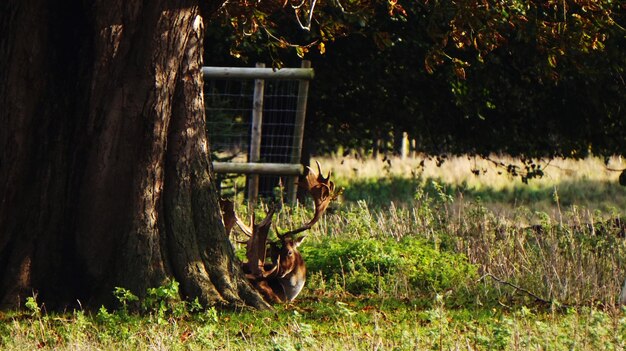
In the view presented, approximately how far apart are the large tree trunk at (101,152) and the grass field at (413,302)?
11.6 inches

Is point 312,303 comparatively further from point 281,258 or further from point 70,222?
point 70,222

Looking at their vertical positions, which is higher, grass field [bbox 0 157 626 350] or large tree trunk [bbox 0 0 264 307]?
large tree trunk [bbox 0 0 264 307]

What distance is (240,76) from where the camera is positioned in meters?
15.3

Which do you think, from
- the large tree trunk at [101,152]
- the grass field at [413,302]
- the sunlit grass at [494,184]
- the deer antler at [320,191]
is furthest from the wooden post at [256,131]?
the sunlit grass at [494,184]

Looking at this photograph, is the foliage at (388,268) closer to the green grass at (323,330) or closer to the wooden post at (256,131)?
the green grass at (323,330)

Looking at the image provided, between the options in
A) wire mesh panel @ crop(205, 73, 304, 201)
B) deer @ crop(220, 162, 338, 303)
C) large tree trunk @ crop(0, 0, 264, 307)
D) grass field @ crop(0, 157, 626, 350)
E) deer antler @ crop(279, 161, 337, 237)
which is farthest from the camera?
wire mesh panel @ crop(205, 73, 304, 201)

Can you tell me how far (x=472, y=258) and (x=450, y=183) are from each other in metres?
15.9

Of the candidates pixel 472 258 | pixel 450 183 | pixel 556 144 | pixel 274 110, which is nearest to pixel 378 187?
pixel 450 183

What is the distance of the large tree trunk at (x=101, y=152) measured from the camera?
8883 mm

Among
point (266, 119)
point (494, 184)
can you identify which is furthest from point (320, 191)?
point (494, 184)

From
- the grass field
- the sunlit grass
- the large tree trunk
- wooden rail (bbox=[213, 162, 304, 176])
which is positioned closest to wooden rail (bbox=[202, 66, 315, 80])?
wooden rail (bbox=[213, 162, 304, 176])

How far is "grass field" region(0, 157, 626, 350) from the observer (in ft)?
25.3

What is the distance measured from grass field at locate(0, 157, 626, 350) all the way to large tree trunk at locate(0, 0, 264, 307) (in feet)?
0.97

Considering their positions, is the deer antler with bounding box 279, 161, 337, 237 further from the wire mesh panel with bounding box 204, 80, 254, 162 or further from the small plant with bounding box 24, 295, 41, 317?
the wire mesh panel with bounding box 204, 80, 254, 162
